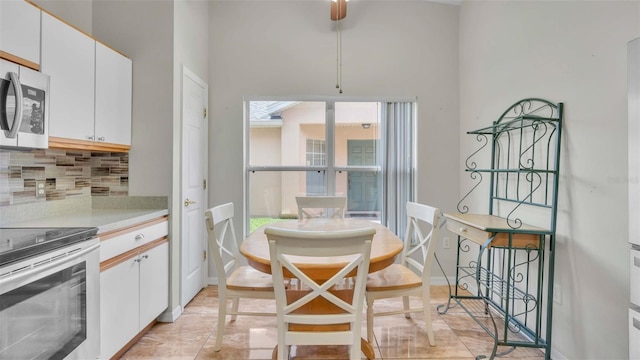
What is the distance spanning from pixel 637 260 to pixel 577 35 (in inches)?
54.3

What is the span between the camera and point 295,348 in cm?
217

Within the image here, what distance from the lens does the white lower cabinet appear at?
182 centimetres

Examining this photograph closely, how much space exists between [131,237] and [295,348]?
4.42 feet

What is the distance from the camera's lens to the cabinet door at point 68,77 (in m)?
1.79

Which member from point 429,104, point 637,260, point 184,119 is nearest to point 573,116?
point 637,260

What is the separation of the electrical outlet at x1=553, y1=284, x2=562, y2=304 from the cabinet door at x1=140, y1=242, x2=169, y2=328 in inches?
110

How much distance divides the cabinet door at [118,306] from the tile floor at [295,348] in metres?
0.24

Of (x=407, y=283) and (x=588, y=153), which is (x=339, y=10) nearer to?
(x=588, y=153)

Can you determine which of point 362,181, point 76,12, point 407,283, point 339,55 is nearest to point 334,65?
point 339,55

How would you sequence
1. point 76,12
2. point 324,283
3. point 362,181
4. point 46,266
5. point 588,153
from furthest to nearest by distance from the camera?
point 362,181, point 76,12, point 588,153, point 324,283, point 46,266

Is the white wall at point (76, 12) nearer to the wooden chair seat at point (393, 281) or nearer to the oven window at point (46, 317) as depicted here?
the oven window at point (46, 317)

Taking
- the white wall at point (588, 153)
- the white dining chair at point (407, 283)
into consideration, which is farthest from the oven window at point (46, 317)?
the white wall at point (588, 153)

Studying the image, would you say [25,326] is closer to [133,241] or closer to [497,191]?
[133,241]

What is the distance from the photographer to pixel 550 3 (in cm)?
210
